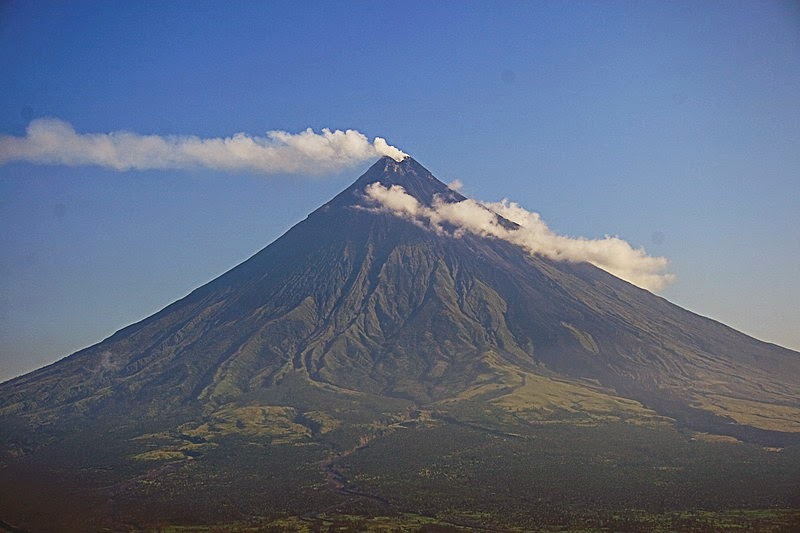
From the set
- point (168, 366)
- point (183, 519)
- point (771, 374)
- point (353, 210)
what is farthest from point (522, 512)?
point (353, 210)

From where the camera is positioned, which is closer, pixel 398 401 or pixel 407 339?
pixel 398 401

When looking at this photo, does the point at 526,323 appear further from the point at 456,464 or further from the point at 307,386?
the point at 456,464

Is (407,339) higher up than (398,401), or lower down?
higher up

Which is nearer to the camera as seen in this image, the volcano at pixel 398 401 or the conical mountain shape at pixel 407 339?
the volcano at pixel 398 401

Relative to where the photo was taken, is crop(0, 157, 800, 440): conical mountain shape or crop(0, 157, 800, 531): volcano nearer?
crop(0, 157, 800, 531): volcano
